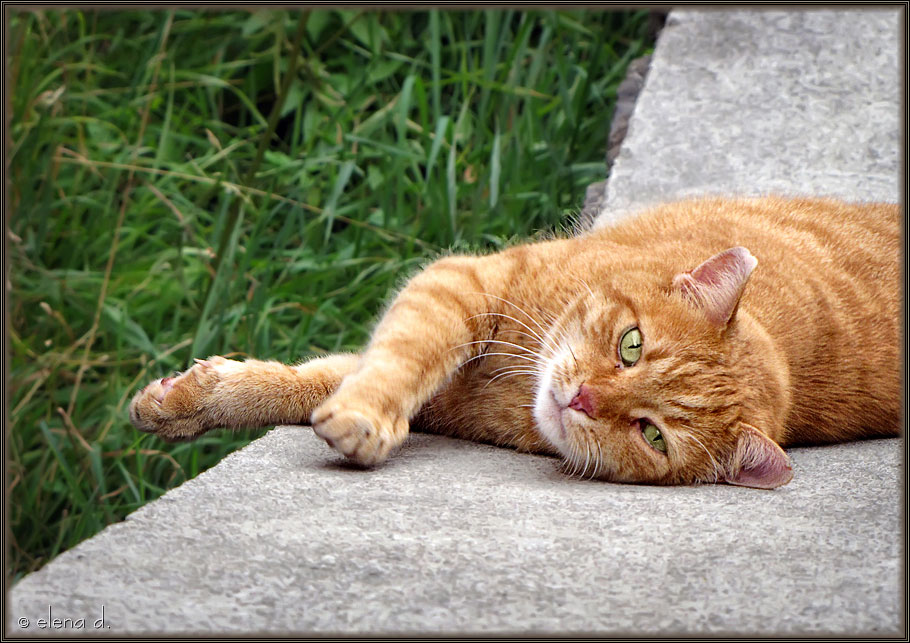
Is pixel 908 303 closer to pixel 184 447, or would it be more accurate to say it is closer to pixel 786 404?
pixel 786 404

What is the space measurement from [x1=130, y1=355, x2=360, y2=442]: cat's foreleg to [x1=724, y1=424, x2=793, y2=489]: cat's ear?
1004 mm

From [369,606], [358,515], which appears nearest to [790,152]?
[358,515]

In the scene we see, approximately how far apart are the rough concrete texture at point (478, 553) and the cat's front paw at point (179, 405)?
220 millimetres

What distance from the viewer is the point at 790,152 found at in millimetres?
4312

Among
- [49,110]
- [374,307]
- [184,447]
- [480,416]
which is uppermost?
[49,110]

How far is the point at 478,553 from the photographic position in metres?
1.90

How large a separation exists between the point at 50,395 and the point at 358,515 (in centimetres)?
262

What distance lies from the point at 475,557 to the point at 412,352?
0.75 metres

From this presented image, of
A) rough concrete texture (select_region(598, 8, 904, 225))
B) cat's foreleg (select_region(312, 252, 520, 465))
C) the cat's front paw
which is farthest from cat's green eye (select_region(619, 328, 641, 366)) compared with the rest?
rough concrete texture (select_region(598, 8, 904, 225))

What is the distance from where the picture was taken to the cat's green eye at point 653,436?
237 centimetres

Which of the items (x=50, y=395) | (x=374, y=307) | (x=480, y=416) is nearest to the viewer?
(x=480, y=416)

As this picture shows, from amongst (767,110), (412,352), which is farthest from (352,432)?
(767,110)

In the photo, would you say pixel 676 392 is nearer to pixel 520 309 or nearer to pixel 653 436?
pixel 653 436

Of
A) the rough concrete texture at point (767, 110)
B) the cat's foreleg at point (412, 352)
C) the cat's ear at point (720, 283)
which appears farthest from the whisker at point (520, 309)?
the rough concrete texture at point (767, 110)
